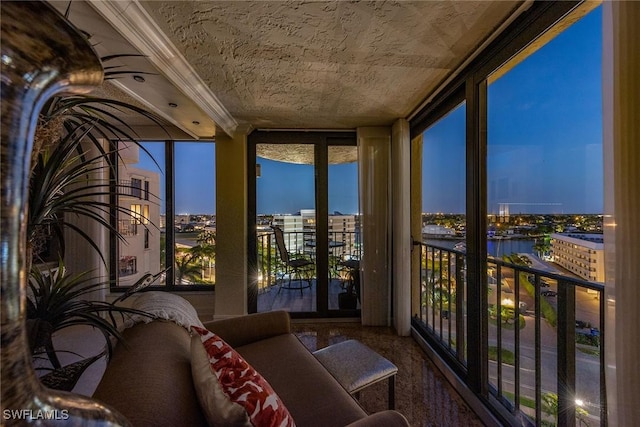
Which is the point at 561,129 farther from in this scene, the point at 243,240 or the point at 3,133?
the point at 243,240

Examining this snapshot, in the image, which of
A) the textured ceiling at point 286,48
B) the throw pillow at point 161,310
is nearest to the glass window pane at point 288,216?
the textured ceiling at point 286,48

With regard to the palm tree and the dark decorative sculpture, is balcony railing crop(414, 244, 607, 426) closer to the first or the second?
the dark decorative sculpture

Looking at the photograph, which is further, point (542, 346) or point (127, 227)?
point (127, 227)

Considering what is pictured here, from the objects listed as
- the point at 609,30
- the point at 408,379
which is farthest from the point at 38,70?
the point at 408,379

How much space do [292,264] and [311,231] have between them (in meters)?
0.67

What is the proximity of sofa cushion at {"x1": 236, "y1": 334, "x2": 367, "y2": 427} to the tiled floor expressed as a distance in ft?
2.28

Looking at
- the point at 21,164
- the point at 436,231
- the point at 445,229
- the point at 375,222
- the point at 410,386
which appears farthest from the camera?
the point at 375,222

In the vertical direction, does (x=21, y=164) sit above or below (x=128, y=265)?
above

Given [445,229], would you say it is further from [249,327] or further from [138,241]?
[138,241]

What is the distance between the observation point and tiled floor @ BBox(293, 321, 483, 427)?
1724 mm

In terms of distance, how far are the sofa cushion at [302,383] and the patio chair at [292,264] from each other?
189 centimetres

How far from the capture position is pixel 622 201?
78 centimetres

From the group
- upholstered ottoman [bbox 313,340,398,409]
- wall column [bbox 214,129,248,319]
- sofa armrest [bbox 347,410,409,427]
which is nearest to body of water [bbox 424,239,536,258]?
upholstered ottoman [bbox 313,340,398,409]

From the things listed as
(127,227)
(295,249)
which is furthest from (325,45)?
(127,227)
